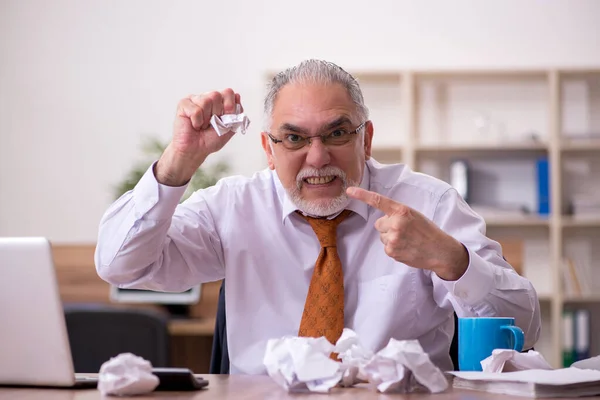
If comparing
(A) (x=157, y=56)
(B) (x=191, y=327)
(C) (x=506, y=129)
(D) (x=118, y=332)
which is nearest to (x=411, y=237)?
(D) (x=118, y=332)

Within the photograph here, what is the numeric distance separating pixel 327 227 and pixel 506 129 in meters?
3.29

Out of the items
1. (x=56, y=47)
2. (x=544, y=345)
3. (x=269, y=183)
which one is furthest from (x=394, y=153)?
(x=269, y=183)

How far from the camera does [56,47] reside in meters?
5.14

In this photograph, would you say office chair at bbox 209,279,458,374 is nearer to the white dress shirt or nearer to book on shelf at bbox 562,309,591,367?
the white dress shirt

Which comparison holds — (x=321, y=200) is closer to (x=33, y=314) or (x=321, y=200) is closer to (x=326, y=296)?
(x=326, y=296)

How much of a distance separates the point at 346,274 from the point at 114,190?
3.42 meters

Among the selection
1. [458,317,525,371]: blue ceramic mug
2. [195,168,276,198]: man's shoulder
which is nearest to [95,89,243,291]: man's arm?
[195,168,276,198]: man's shoulder

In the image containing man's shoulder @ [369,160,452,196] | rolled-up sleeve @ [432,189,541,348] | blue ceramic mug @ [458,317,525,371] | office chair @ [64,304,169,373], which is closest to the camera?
blue ceramic mug @ [458,317,525,371]

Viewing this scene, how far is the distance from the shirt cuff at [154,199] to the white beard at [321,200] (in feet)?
0.87

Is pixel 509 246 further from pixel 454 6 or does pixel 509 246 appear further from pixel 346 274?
pixel 346 274

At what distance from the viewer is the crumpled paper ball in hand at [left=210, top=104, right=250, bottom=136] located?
168 cm

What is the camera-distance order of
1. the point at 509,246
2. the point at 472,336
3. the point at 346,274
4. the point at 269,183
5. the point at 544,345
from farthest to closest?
the point at 544,345 < the point at 509,246 < the point at 269,183 < the point at 346,274 < the point at 472,336

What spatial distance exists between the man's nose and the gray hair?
0.45 ft

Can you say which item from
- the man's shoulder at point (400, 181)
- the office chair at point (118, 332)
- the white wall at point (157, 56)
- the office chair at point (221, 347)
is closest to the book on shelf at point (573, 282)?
the white wall at point (157, 56)
